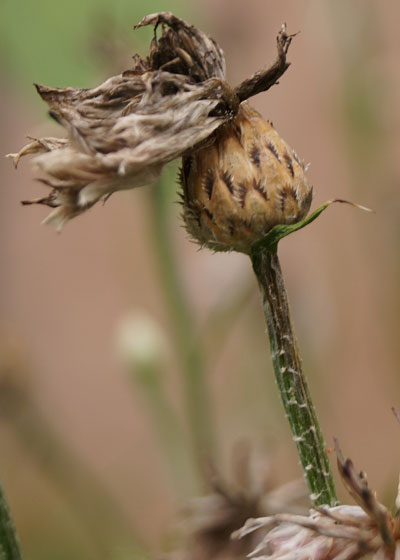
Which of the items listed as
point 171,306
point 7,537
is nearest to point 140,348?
point 171,306

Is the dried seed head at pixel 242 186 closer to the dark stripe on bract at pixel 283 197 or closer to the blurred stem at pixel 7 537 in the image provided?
the dark stripe on bract at pixel 283 197

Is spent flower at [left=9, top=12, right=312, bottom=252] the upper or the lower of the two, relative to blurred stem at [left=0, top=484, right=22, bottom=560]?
upper

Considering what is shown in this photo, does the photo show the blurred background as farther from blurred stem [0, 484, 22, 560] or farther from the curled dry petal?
blurred stem [0, 484, 22, 560]

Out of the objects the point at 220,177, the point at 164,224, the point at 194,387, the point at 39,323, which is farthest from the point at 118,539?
the point at 39,323

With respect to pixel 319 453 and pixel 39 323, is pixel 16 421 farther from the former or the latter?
pixel 39 323

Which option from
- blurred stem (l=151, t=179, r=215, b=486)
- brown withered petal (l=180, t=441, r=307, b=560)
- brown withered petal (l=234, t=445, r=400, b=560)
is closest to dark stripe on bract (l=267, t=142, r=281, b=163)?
brown withered petal (l=234, t=445, r=400, b=560)

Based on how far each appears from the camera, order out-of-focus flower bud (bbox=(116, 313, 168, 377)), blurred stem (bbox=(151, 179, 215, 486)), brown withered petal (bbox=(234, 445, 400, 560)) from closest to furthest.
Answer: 1. brown withered petal (bbox=(234, 445, 400, 560))
2. blurred stem (bbox=(151, 179, 215, 486))
3. out-of-focus flower bud (bbox=(116, 313, 168, 377))

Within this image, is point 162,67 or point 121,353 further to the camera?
point 121,353
